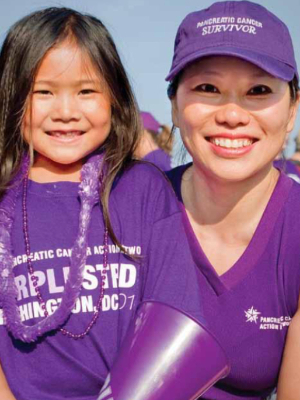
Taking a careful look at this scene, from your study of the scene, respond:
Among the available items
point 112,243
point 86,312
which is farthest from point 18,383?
point 112,243

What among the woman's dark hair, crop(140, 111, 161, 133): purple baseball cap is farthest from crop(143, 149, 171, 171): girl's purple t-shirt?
the woman's dark hair

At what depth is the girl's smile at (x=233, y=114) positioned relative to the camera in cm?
214

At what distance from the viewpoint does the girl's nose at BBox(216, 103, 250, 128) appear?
2.12m

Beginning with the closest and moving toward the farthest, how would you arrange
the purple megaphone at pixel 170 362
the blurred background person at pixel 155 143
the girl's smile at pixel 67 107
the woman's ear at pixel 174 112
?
the purple megaphone at pixel 170 362 < the girl's smile at pixel 67 107 < the woman's ear at pixel 174 112 < the blurred background person at pixel 155 143

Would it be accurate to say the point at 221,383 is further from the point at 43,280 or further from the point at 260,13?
the point at 260,13

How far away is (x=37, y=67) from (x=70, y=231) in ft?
2.03

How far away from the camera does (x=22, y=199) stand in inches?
94.4

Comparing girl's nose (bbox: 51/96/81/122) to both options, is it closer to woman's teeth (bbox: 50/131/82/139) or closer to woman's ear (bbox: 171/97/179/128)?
woman's teeth (bbox: 50/131/82/139)

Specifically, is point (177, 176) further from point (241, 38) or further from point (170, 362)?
point (170, 362)

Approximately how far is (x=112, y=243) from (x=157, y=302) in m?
0.43

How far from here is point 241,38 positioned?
83.7 inches

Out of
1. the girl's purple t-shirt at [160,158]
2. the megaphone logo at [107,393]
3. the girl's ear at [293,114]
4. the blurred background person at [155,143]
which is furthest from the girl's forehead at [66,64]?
the girl's purple t-shirt at [160,158]

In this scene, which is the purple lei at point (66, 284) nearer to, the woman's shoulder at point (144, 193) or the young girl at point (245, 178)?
the woman's shoulder at point (144, 193)

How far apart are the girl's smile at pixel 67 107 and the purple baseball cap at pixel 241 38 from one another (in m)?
0.31
